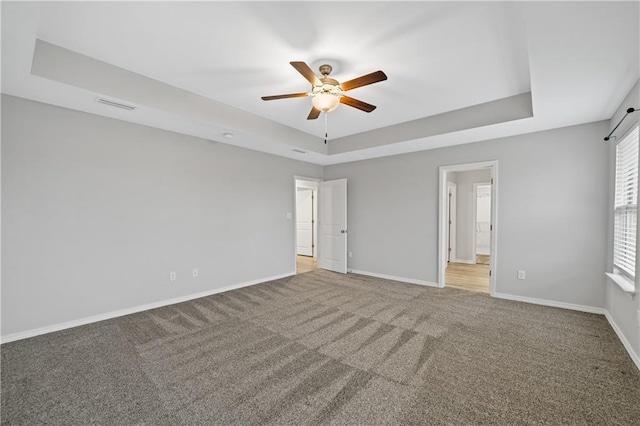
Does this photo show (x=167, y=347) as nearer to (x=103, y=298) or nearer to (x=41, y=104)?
(x=103, y=298)

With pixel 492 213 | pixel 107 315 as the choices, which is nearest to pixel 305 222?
pixel 492 213

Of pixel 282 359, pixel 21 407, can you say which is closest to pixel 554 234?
pixel 282 359

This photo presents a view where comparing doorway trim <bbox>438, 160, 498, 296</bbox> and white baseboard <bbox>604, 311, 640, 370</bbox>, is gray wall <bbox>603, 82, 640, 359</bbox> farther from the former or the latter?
doorway trim <bbox>438, 160, 498, 296</bbox>

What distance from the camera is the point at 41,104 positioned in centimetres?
279

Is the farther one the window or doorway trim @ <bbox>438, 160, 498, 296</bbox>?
doorway trim @ <bbox>438, 160, 498, 296</bbox>

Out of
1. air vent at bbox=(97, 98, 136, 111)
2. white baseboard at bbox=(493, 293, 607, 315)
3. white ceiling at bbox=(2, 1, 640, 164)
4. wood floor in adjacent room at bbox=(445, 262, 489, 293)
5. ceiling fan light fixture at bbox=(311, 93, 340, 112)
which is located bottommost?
wood floor in adjacent room at bbox=(445, 262, 489, 293)

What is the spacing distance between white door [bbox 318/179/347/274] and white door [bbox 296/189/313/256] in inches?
72.0

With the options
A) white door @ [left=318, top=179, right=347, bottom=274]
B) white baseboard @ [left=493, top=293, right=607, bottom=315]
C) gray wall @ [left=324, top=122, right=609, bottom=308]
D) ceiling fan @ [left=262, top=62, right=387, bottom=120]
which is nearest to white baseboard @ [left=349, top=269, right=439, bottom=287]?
gray wall @ [left=324, top=122, right=609, bottom=308]

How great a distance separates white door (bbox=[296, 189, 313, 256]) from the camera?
26.3ft

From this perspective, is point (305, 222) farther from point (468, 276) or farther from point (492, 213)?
point (492, 213)

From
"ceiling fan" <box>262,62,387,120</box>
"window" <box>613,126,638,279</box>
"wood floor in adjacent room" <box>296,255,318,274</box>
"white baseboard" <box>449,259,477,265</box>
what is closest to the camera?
"ceiling fan" <box>262,62,387,120</box>

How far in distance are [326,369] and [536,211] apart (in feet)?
11.9

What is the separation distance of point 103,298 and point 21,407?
62.3 inches

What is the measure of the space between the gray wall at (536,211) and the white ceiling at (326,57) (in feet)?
1.26
